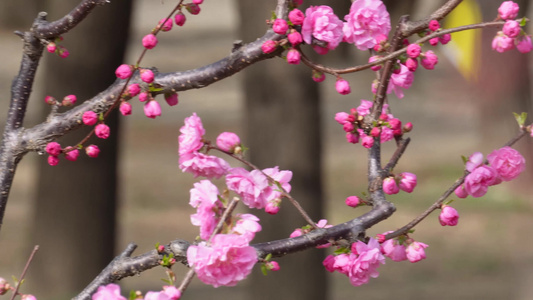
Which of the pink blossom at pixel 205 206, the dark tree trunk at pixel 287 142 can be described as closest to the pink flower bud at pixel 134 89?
the pink blossom at pixel 205 206

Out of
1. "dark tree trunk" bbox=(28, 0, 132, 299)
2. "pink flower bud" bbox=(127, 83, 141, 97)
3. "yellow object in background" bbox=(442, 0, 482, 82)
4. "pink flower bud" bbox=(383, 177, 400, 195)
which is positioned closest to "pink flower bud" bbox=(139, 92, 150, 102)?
"pink flower bud" bbox=(127, 83, 141, 97)

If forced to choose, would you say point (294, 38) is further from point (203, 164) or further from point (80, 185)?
point (80, 185)

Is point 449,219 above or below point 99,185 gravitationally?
above

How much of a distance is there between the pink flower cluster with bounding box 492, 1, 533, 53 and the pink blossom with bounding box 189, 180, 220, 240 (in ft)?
1.84

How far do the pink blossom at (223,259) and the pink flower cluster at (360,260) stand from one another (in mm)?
195

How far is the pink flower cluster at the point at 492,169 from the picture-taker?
1531 mm

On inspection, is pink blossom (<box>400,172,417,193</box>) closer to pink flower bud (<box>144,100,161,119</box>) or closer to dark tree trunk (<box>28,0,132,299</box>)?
pink flower bud (<box>144,100,161,119</box>)

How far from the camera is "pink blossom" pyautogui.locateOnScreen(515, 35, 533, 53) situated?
152 cm

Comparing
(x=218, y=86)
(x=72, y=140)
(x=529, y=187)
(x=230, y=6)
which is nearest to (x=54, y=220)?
(x=72, y=140)

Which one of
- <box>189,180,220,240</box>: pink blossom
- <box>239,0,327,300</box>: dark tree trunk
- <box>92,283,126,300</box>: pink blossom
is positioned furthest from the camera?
<box>239,0,327,300</box>: dark tree trunk

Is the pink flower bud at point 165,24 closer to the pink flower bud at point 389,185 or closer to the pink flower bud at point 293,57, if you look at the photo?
the pink flower bud at point 293,57

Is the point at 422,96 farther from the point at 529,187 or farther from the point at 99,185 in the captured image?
the point at 99,185

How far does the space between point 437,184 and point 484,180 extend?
7707mm

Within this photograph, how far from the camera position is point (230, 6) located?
19688 millimetres
